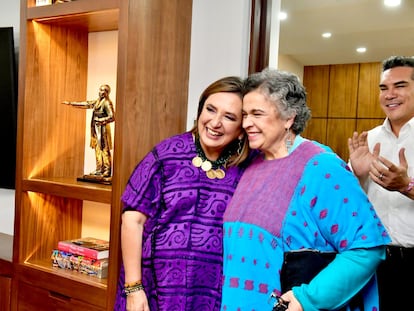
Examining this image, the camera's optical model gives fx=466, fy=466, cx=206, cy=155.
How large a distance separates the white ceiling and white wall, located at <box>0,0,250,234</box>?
1.18 metres

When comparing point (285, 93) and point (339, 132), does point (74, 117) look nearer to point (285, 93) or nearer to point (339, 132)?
point (285, 93)

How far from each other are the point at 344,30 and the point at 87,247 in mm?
2610

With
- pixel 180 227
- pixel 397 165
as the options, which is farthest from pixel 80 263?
pixel 397 165

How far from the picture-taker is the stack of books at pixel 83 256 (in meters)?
2.16

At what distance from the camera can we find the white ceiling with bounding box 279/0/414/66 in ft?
10.4

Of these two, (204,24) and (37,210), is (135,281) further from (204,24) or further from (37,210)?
(204,24)

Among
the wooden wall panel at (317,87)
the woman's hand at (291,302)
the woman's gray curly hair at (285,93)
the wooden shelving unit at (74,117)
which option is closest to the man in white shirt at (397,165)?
the woman's gray curly hair at (285,93)

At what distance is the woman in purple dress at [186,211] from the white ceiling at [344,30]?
6.00ft

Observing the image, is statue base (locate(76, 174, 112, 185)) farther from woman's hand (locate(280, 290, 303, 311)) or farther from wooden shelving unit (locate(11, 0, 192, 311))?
woman's hand (locate(280, 290, 303, 311))

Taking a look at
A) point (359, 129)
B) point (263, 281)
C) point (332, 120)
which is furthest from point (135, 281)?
point (332, 120)

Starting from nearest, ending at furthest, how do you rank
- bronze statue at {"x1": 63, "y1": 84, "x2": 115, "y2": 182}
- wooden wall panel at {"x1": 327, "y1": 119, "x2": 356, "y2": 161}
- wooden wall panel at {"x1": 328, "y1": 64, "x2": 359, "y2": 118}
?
bronze statue at {"x1": 63, "y1": 84, "x2": 115, "y2": 182} → wooden wall panel at {"x1": 327, "y1": 119, "x2": 356, "y2": 161} → wooden wall panel at {"x1": 328, "y1": 64, "x2": 359, "y2": 118}

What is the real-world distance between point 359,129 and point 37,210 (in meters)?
2.06

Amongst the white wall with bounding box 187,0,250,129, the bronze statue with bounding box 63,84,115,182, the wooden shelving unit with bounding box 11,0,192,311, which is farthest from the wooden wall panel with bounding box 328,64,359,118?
the bronze statue with bounding box 63,84,115,182

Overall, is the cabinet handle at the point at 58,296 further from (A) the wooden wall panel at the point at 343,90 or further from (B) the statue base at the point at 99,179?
(A) the wooden wall panel at the point at 343,90
